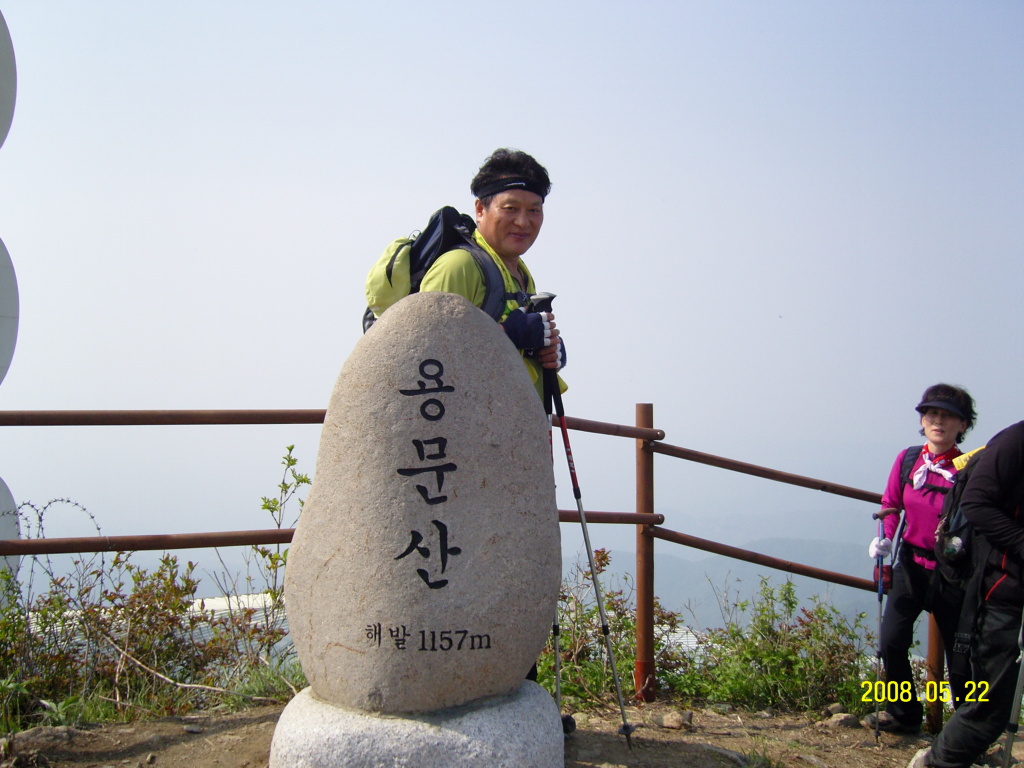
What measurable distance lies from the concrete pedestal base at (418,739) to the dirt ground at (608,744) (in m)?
0.73

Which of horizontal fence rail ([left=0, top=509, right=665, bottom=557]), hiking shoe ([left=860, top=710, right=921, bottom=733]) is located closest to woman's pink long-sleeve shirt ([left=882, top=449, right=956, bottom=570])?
hiking shoe ([left=860, top=710, right=921, bottom=733])

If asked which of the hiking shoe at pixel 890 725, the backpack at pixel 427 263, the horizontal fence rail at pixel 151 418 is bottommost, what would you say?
the hiking shoe at pixel 890 725

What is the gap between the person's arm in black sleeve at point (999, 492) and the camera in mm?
3475

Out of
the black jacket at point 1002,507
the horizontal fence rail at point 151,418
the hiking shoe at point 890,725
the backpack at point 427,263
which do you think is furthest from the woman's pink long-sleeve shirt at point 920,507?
the horizontal fence rail at point 151,418

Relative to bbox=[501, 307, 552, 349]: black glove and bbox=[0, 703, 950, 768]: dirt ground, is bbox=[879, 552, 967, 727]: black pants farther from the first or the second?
bbox=[501, 307, 552, 349]: black glove

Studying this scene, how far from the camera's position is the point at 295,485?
4.41 meters

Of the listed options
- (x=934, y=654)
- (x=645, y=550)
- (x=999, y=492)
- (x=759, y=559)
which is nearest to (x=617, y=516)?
(x=645, y=550)

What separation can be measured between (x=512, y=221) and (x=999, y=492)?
7.57ft

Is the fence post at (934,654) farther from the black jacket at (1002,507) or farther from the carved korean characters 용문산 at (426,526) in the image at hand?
the carved korean characters 용문산 at (426,526)

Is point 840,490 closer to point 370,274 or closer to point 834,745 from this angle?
point 834,745

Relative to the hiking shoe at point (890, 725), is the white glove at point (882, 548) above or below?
above

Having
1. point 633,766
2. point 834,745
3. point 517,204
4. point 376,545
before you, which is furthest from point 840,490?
point 376,545
